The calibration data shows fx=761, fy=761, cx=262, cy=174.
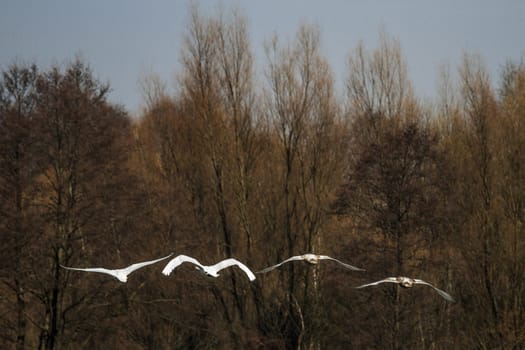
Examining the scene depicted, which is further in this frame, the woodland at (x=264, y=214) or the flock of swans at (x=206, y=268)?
the woodland at (x=264, y=214)

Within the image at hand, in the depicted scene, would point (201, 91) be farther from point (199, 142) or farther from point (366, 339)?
point (366, 339)

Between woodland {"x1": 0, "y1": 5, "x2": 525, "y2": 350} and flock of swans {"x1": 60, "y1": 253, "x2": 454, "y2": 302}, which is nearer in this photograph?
flock of swans {"x1": 60, "y1": 253, "x2": 454, "y2": 302}

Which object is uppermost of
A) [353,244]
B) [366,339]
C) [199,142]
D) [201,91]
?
[201,91]

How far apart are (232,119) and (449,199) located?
27.5ft

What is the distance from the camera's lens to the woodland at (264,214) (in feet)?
66.5

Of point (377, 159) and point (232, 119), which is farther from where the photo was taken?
point (232, 119)

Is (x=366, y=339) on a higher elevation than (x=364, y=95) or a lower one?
lower

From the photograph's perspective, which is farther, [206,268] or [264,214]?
[264,214]

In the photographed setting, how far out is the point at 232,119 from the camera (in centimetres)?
2747

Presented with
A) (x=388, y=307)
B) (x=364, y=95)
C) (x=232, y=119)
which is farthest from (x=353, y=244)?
(x=364, y=95)

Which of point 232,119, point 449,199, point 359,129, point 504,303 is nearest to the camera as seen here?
point 504,303

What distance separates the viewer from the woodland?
66.5 feet

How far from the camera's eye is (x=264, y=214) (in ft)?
86.2

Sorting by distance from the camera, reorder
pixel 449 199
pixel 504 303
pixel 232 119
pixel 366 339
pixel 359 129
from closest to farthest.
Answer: pixel 366 339 → pixel 504 303 → pixel 449 199 → pixel 232 119 → pixel 359 129
